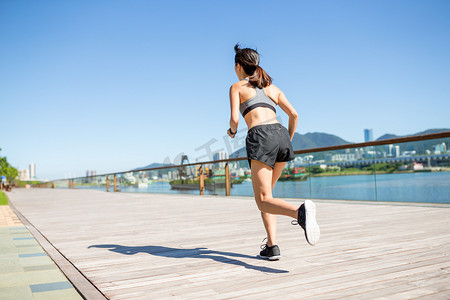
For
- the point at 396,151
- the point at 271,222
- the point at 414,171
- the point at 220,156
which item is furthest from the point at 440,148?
the point at 220,156

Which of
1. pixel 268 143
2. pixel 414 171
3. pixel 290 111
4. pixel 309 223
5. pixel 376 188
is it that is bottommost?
pixel 376 188

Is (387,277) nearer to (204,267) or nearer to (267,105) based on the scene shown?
(204,267)

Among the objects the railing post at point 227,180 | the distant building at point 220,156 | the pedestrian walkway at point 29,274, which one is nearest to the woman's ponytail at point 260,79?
the pedestrian walkway at point 29,274

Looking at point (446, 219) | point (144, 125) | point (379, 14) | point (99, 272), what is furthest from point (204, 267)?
point (379, 14)

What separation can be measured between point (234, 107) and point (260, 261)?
89cm

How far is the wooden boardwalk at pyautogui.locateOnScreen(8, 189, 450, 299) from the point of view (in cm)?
153

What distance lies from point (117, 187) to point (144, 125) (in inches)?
1241

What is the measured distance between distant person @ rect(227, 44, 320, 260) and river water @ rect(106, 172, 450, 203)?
361 cm

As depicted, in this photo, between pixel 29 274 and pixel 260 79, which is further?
pixel 260 79

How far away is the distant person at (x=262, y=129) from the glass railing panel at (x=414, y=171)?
3.56 meters

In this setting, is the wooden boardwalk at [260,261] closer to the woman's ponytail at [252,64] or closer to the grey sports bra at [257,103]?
the grey sports bra at [257,103]

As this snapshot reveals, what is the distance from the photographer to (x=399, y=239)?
101 inches

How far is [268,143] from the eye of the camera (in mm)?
1971

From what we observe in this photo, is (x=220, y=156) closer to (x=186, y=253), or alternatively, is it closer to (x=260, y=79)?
(x=186, y=253)
